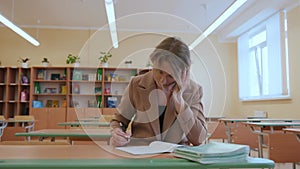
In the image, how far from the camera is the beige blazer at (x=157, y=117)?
1.16m

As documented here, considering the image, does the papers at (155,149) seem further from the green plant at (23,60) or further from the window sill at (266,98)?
the green plant at (23,60)

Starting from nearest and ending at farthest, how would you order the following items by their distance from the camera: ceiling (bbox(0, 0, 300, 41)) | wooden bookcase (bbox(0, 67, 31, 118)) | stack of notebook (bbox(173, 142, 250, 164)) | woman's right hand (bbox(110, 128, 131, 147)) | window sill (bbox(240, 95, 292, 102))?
stack of notebook (bbox(173, 142, 250, 164))
woman's right hand (bbox(110, 128, 131, 147))
window sill (bbox(240, 95, 292, 102))
ceiling (bbox(0, 0, 300, 41))
wooden bookcase (bbox(0, 67, 31, 118))

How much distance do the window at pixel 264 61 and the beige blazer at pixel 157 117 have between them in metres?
4.96

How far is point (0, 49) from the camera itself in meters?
7.75

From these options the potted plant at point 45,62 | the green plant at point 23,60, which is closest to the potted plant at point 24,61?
the green plant at point 23,60

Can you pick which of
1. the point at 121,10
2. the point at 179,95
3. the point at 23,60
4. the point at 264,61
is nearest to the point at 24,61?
the point at 23,60

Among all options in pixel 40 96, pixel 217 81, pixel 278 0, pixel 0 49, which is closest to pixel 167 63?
pixel 217 81

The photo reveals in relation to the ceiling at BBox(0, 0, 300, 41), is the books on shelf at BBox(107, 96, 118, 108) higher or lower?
→ lower

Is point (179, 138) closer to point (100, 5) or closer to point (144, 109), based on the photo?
point (144, 109)

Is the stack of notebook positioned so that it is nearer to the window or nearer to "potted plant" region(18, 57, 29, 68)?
the window

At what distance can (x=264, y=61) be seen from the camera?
6641 mm

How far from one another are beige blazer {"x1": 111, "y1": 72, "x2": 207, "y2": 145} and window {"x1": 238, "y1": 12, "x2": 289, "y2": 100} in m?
4.96

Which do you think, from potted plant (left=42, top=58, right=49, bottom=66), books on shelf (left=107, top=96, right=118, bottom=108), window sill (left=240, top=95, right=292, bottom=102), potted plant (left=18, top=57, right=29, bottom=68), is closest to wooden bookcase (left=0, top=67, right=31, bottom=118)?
potted plant (left=18, top=57, right=29, bottom=68)

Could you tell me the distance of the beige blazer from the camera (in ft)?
3.80
